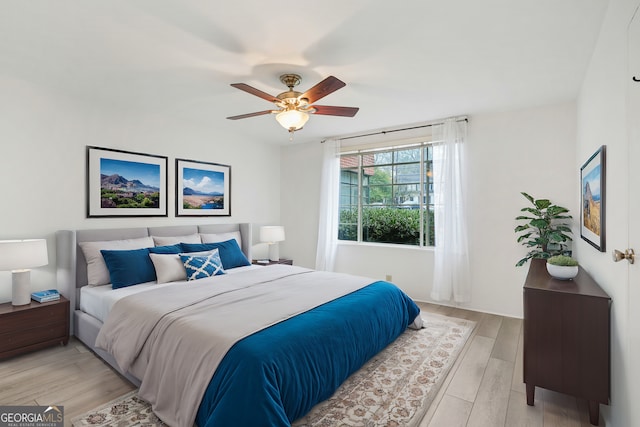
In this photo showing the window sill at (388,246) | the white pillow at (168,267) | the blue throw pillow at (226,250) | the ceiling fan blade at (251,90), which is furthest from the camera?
the window sill at (388,246)

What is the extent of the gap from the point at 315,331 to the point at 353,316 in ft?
1.48

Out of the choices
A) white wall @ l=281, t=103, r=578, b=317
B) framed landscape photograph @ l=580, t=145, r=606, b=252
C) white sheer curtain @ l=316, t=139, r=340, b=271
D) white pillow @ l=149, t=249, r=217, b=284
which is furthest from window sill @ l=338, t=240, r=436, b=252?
white pillow @ l=149, t=249, r=217, b=284

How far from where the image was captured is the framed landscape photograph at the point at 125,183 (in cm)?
345

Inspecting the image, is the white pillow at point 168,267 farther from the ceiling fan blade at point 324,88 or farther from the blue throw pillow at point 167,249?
the ceiling fan blade at point 324,88

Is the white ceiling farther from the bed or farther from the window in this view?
the bed

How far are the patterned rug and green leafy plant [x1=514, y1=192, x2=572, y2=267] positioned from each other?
53.3 inches

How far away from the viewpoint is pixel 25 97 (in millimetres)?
2982

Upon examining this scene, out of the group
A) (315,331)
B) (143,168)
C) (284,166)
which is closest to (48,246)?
(143,168)

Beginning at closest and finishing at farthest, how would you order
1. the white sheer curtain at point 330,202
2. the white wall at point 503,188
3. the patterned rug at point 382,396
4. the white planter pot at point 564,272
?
the patterned rug at point 382,396
the white planter pot at point 564,272
the white wall at point 503,188
the white sheer curtain at point 330,202

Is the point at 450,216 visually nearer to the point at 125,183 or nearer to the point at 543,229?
the point at 543,229

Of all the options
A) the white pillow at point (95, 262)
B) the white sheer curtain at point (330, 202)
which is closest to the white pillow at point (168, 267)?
the white pillow at point (95, 262)

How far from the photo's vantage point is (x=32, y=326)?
2.79 m

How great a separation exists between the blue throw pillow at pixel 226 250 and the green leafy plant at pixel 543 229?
3.26 meters

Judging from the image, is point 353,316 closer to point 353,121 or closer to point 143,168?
point 353,121
